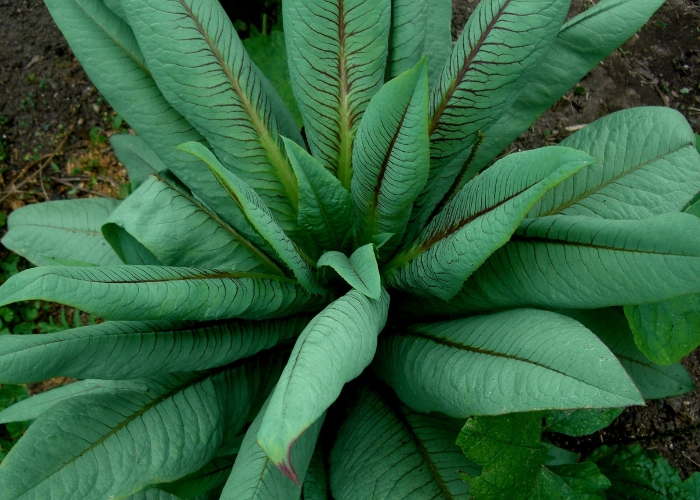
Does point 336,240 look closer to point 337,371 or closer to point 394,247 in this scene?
point 394,247

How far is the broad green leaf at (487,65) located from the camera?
92 centimetres

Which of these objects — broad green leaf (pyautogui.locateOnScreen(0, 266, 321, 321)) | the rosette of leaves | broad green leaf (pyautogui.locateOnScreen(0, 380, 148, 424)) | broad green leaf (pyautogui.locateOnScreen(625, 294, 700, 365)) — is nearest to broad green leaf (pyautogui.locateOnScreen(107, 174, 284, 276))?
the rosette of leaves

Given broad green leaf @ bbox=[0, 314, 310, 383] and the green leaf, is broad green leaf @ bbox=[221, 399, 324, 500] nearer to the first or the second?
broad green leaf @ bbox=[0, 314, 310, 383]

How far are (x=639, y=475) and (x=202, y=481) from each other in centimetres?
106

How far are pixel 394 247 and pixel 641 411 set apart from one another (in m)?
1.08

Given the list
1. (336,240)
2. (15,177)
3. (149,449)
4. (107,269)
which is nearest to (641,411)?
(336,240)

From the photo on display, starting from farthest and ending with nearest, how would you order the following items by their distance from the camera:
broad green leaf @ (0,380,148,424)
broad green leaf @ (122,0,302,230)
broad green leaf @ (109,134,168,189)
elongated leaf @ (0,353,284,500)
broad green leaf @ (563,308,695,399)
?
broad green leaf @ (109,134,168,189) → broad green leaf @ (563,308,695,399) → broad green leaf @ (0,380,148,424) → broad green leaf @ (122,0,302,230) → elongated leaf @ (0,353,284,500)

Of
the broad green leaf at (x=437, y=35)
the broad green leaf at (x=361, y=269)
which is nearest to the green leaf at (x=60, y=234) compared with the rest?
the broad green leaf at (x=361, y=269)

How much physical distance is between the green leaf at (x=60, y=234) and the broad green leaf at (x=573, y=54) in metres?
0.89

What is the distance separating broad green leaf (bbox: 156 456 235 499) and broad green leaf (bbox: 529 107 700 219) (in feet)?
2.71

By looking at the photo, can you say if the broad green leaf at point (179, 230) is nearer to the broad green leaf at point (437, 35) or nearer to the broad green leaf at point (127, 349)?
the broad green leaf at point (127, 349)

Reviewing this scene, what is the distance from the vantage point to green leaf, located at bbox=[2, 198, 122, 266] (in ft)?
4.54

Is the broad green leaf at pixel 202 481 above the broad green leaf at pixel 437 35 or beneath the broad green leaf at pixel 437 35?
beneath

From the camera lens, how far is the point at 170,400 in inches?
40.9
